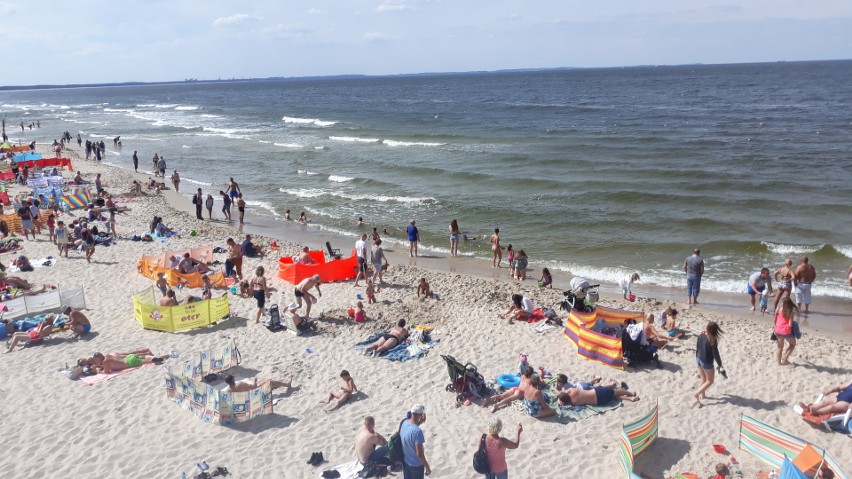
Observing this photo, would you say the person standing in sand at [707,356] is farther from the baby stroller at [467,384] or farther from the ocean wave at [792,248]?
the ocean wave at [792,248]

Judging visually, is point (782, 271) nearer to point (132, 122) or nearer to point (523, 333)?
point (523, 333)

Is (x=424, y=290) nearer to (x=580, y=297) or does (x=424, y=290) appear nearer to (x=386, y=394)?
(x=580, y=297)

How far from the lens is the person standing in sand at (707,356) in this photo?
8984mm

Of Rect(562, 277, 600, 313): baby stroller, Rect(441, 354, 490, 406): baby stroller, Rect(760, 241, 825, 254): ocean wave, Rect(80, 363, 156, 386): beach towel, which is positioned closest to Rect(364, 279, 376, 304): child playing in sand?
Rect(562, 277, 600, 313): baby stroller

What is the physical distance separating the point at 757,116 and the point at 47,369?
53.1 m

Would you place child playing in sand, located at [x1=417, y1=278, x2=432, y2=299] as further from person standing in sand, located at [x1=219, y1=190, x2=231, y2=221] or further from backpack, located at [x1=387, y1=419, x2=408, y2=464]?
person standing in sand, located at [x1=219, y1=190, x2=231, y2=221]

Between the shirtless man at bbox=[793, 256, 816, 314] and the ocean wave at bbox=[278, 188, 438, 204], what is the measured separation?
1526 centimetres

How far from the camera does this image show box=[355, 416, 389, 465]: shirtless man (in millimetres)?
7777

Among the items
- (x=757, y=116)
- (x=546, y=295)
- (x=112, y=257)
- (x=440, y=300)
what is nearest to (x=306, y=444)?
(x=440, y=300)

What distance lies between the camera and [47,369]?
35.7ft

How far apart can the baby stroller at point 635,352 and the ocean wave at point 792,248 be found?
10.9m

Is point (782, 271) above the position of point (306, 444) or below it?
above

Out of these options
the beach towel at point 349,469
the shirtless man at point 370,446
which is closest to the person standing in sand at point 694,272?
the shirtless man at point 370,446

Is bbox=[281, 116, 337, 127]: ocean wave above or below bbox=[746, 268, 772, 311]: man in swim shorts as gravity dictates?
above
